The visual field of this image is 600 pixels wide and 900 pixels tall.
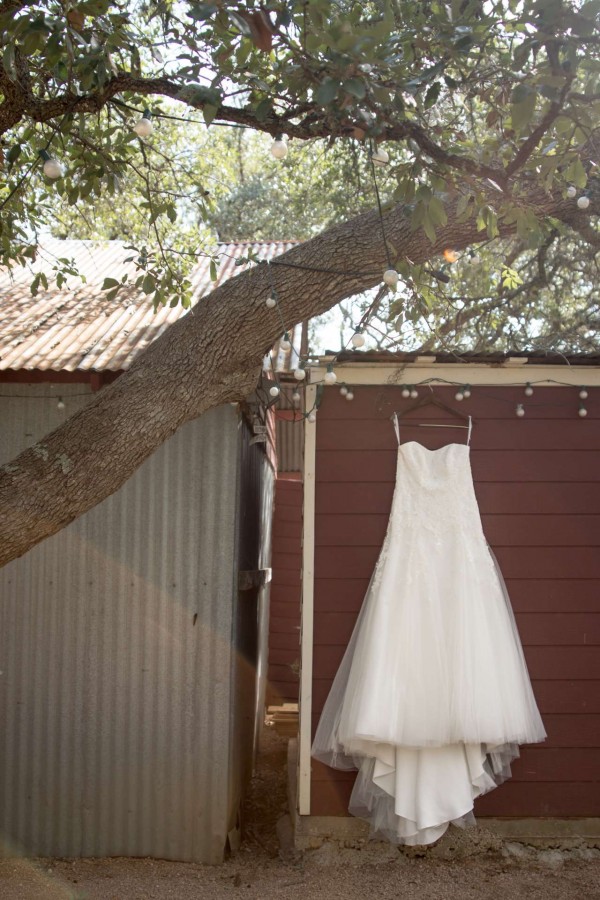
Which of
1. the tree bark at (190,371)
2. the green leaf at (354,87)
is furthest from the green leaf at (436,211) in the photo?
the tree bark at (190,371)

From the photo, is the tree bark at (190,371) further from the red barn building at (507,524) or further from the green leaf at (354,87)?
the green leaf at (354,87)

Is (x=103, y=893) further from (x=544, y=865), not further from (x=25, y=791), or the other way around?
(x=544, y=865)

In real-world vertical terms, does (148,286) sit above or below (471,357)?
above

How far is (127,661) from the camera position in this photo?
16.1ft

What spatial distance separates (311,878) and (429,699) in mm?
1165

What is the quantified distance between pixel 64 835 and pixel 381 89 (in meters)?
4.30

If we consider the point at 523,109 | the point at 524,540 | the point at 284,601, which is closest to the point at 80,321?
the point at 524,540

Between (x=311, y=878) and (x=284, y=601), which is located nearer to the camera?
(x=311, y=878)

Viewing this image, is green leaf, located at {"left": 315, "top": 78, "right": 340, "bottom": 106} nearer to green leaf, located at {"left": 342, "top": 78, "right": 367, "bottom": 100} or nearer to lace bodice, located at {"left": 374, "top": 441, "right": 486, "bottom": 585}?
green leaf, located at {"left": 342, "top": 78, "right": 367, "bottom": 100}

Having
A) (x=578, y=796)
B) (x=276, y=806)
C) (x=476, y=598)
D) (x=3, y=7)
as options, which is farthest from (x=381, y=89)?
(x=276, y=806)

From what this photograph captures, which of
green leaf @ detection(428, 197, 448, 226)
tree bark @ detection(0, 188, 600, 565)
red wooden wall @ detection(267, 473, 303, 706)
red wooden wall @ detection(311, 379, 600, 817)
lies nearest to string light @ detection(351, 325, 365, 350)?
tree bark @ detection(0, 188, 600, 565)

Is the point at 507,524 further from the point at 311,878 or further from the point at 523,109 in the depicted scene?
the point at 523,109

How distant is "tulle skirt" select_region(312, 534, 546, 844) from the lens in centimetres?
419

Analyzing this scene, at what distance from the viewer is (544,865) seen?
14.7ft
